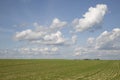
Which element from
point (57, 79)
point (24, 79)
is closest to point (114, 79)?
point (57, 79)

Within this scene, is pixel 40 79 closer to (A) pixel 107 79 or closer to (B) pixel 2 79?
(B) pixel 2 79

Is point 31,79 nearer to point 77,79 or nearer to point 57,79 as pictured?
point 57,79

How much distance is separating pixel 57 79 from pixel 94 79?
Answer: 5226 millimetres

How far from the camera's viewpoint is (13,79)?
29.6 meters

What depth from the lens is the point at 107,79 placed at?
2891 centimetres

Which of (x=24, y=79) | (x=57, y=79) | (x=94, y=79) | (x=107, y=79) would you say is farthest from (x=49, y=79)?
(x=107, y=79)

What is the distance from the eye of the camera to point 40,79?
2947cm

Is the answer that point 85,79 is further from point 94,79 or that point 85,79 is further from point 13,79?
point 13,79

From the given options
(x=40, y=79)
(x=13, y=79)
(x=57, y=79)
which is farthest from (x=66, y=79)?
(x=13, y=79)

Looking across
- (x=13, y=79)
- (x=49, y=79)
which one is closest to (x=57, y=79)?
(x=49, y=79)

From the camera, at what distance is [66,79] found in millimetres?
29531

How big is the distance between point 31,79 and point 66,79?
501 cm

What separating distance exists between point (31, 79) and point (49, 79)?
8.53 ft

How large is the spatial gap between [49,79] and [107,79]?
8.14 metres
